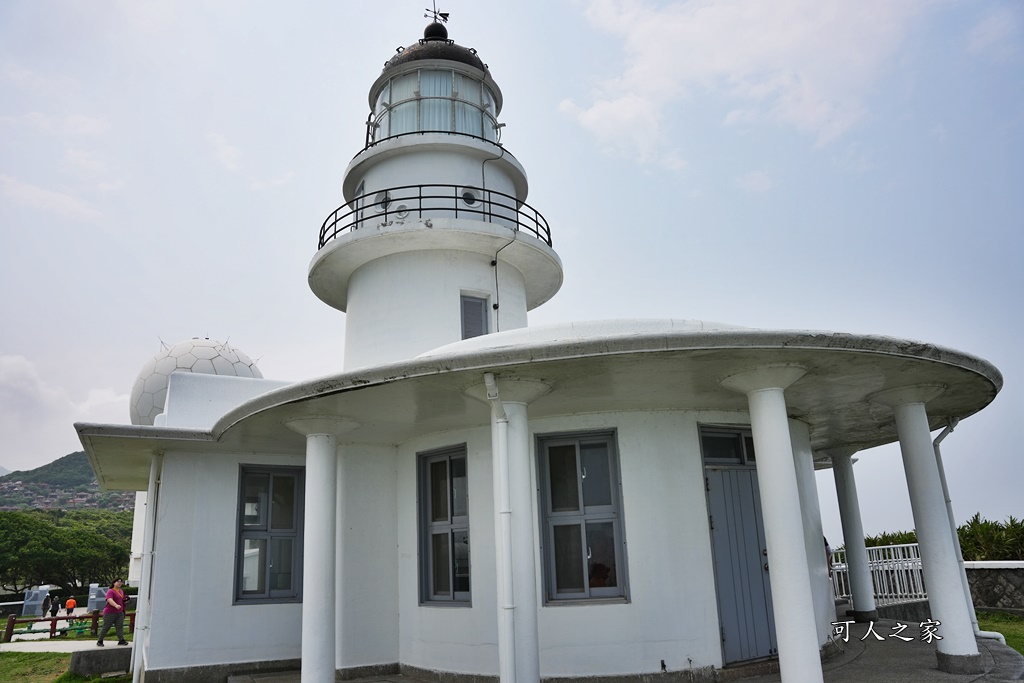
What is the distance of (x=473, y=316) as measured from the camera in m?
12.6

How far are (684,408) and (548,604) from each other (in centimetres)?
283

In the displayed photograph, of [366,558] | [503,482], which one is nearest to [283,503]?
[366,558]

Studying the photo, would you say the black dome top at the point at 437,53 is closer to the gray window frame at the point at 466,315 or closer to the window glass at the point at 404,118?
the window glass at the point at 404,118

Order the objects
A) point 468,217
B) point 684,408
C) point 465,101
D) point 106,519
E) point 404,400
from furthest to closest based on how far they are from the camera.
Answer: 1. point 106,519
2. point 465,101
3. point 468,217
4. point 684,408
5. point 404,400

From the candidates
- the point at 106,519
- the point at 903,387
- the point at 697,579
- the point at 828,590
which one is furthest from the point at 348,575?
the point at 106,519

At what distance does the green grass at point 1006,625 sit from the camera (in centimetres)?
1184

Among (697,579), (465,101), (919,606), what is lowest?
(919,606)

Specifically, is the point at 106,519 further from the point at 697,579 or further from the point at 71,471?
the point at 697,579

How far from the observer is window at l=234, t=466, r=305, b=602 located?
1143cm

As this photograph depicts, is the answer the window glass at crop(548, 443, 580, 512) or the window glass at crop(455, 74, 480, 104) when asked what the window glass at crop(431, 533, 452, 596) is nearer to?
the window glass at crop(548, 443, 580, 512)

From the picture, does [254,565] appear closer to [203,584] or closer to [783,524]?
[203,584]

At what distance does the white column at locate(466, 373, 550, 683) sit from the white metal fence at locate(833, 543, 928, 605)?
10670 millimetres

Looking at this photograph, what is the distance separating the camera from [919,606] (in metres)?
15.1

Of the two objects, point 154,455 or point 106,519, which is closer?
point 154,455
